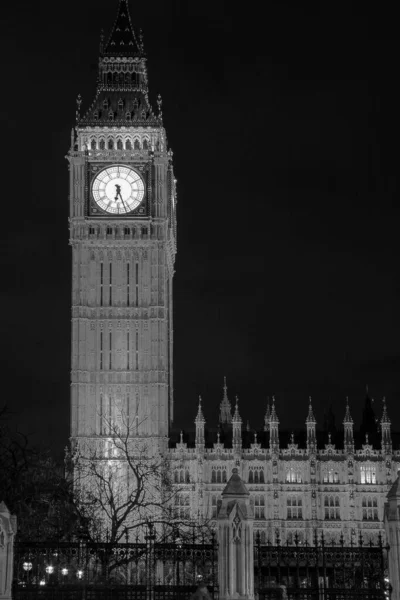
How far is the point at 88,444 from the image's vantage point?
91188 mm

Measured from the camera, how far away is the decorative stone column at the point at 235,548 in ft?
88.7

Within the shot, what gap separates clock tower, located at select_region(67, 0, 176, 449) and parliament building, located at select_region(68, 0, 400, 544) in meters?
0.08

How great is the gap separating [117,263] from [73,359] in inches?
328

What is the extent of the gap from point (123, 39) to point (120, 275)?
21.3 meters

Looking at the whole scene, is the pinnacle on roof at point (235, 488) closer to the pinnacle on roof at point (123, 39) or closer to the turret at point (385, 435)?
the turret at point (385, 435)

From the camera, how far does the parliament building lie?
9144 cm

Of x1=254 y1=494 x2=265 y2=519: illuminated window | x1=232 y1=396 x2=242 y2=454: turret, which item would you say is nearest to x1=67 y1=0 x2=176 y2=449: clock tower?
x1=232 y1=396 x2=242 y2=454: turret

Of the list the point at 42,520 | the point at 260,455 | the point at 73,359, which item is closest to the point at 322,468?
the point at 260,455

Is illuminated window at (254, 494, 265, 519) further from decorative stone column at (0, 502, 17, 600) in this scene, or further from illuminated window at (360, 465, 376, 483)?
decorative stone column at (0, 502, 17, 600)

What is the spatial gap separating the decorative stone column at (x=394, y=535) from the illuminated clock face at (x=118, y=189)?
2680 inches

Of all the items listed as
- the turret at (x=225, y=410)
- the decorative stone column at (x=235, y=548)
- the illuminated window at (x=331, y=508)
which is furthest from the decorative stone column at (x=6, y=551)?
the turret at (x=225, y=410)

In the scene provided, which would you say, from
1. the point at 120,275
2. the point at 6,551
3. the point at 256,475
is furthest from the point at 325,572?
the point at 120,275

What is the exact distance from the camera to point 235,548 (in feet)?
89.8

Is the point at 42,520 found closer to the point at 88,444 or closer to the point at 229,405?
the point at 88,444
